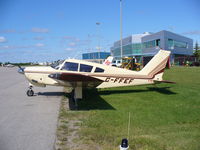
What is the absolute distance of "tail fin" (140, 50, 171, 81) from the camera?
10484mm

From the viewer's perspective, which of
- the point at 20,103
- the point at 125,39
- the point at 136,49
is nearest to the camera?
the point at 20,103

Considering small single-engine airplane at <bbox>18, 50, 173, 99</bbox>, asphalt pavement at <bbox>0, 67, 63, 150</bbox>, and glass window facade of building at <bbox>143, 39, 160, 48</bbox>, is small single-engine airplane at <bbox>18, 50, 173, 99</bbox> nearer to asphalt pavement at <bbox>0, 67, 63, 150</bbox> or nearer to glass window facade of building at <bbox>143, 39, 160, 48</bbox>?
asphalt pavement at <bbox>0, 67, 63, 150</bbox>

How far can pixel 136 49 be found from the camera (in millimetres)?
86250

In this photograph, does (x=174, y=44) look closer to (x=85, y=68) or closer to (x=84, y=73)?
(x=85, y=68)

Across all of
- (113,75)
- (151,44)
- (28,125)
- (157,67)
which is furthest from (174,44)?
(28,125)

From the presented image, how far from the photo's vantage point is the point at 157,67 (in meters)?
10.6

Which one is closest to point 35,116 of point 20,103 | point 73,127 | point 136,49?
point 73,127

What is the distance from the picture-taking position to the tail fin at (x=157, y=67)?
1048 centimetres

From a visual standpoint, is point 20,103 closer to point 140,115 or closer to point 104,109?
point 104,109

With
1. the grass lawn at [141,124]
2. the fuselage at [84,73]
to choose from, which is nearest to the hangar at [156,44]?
the fuselage at [84,73]

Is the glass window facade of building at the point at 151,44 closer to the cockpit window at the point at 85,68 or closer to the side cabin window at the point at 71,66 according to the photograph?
the cockpit window at the point at 85,68

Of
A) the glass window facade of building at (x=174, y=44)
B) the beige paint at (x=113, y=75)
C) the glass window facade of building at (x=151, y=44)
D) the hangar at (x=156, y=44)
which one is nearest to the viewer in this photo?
the beige paint at (x=113, y=75)

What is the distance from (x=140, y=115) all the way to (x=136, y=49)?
270 feet

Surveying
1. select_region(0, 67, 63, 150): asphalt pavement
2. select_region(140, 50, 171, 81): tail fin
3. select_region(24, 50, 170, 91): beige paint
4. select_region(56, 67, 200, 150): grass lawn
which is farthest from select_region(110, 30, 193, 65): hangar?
select_region(0, 67, 63, 150): asphalt pavement
